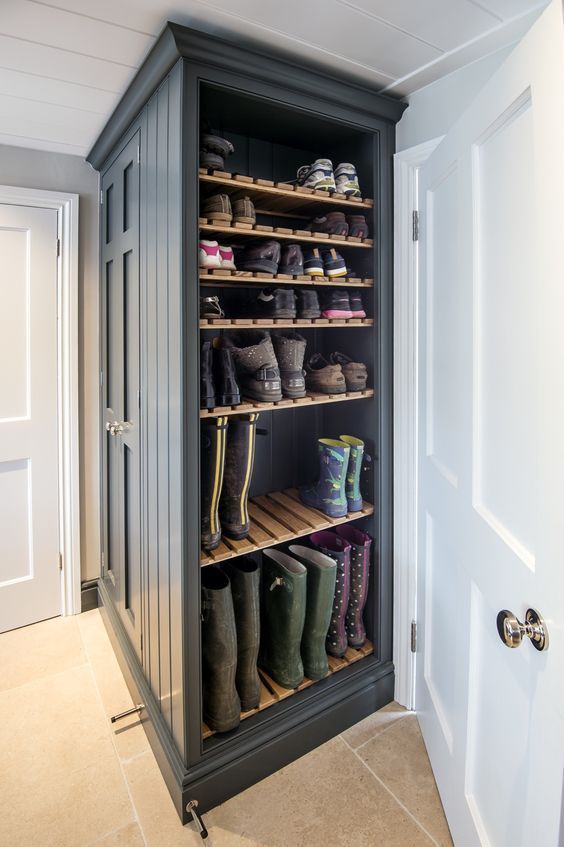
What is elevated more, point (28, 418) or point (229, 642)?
point (28, 418)

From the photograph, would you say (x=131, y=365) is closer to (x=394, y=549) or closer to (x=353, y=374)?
(x=353, y=374)

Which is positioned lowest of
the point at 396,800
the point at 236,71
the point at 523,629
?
the point at 396,800

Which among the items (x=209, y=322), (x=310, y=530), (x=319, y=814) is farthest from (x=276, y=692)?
(x=209, y=322)

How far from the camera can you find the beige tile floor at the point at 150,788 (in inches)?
57.1

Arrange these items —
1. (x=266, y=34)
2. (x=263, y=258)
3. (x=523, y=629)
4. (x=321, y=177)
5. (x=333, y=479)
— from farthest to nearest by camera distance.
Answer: (x=333, y=479) < (x=321, y=177) < (x=263, y=258) < (x=266, y=34) < (x=523, y=629)

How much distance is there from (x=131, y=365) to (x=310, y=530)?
2.84 ft

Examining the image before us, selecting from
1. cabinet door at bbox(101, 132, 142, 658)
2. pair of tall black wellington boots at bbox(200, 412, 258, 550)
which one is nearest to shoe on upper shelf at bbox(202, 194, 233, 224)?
cabinet door at bbox(101, 132, 142, 658)

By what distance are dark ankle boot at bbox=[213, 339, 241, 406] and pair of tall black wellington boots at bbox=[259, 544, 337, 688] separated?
61cm

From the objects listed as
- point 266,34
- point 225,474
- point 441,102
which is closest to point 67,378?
point 225,474

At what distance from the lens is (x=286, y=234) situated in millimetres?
1622

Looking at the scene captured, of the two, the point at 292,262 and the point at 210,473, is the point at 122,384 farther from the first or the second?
the point at 292,262

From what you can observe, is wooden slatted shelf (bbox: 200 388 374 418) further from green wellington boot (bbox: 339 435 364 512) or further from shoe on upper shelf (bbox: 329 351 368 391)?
green wellington boot (bbox: 339 435 364 512)

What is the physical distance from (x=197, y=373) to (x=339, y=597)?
0.98 meters

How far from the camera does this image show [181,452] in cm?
141
